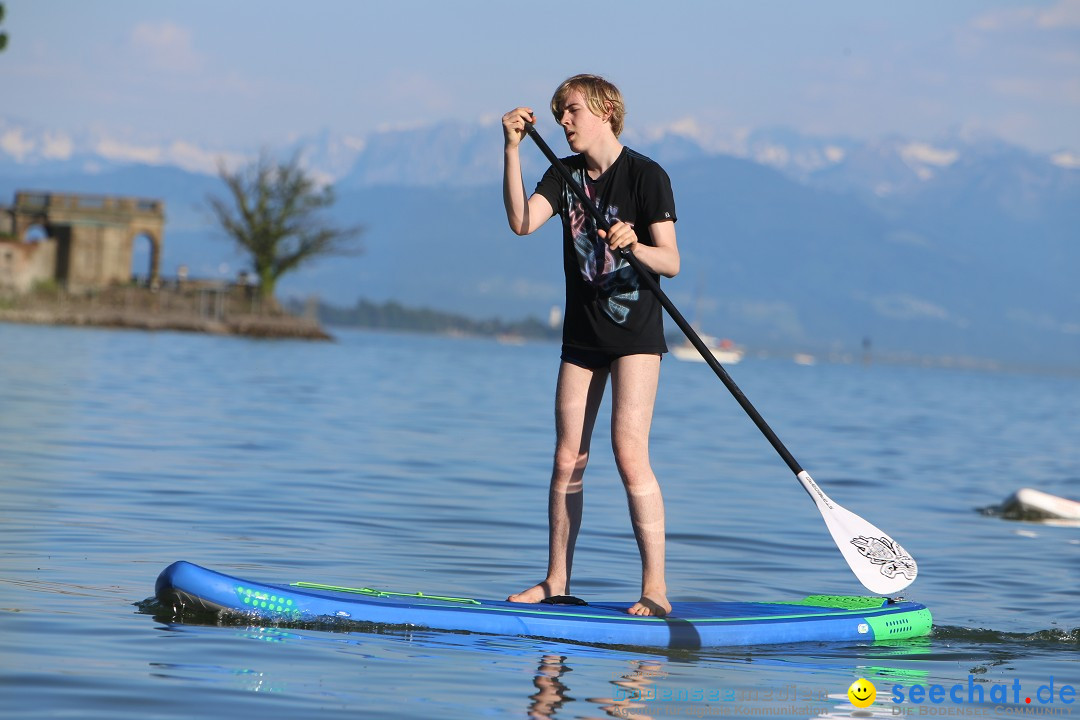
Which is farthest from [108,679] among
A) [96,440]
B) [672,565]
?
[96,440]

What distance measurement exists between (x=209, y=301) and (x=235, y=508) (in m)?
61.9

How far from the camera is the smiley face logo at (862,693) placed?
5.29 metres

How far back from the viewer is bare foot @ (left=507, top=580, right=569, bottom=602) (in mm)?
6410

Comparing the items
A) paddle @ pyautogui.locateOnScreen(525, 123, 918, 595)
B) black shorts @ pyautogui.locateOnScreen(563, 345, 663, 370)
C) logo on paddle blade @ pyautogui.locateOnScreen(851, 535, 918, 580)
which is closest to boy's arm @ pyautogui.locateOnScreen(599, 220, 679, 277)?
paddle @ pyautogui.locateOnScreen(525, 123, 918, 595)

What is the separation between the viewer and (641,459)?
20.5 feet

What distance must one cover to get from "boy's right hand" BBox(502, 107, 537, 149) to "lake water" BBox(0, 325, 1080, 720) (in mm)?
2059

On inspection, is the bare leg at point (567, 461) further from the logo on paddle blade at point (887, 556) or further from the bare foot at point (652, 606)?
the logo on paddle blade at point (887, 556)

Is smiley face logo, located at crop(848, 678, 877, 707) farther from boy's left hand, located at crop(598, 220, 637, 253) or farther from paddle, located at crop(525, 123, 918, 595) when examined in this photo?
boy's left hand, located at crop(598, 220, 637, 253)

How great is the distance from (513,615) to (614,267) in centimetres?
150

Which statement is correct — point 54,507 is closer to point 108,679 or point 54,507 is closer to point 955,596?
point 108,679

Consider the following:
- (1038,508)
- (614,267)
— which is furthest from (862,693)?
(1038,508)

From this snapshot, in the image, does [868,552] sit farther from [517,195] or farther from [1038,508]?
[1038,508]

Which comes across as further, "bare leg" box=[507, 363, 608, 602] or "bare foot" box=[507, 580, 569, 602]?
"bare foot" box=[507, 580, 569, 602]

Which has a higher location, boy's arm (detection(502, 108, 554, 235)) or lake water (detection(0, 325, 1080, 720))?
boy's arm (detection(502, 108, 554, 235))
